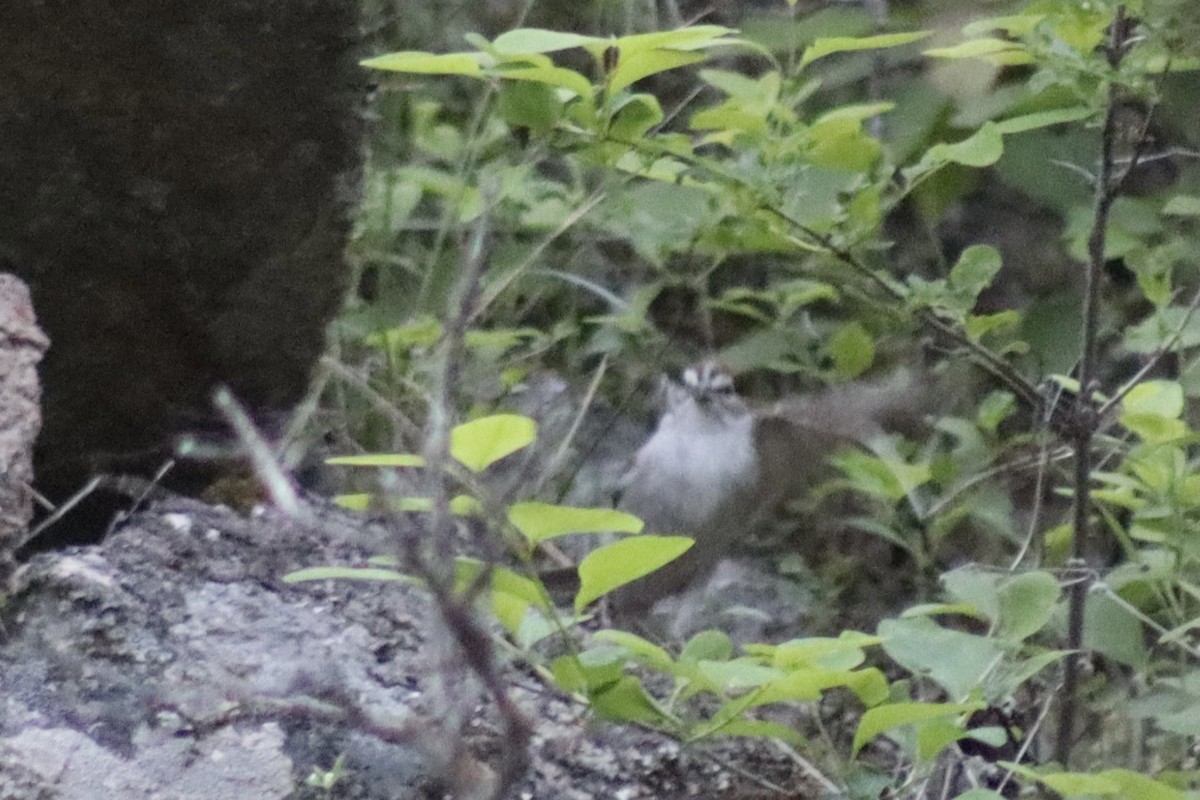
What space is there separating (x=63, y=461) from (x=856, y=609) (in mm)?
1308

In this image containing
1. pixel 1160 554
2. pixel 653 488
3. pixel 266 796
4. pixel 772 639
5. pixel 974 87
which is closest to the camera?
pixel 266 796

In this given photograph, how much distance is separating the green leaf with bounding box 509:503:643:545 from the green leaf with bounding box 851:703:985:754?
0.22m

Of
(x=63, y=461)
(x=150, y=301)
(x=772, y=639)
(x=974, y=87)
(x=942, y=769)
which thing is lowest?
(x=772, y=639)

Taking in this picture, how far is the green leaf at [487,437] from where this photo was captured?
0.84m

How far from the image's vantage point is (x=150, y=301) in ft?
4.98

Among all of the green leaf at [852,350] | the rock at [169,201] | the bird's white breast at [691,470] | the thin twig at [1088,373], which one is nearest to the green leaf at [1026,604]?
the thin twig at [1088,373]

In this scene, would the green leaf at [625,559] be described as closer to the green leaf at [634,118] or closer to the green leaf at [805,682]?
the green leaf at [805,682]

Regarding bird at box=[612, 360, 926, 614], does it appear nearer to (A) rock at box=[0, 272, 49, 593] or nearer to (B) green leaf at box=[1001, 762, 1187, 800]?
(A) rock at box=[0, 272, 49, 593]

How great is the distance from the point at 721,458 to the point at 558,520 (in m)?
1.59

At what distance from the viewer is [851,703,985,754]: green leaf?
0.91 metres

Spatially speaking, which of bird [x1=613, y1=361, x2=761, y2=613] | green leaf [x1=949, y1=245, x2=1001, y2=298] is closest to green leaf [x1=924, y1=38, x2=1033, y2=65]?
green leaf [x1=949, y1=245, x2=1001, y2=298]

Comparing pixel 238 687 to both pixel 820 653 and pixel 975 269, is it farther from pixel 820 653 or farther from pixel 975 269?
pixel 975 269

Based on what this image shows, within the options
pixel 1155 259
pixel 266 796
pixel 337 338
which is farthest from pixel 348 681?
pixel 1155 259

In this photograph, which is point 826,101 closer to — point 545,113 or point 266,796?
point 545,113
